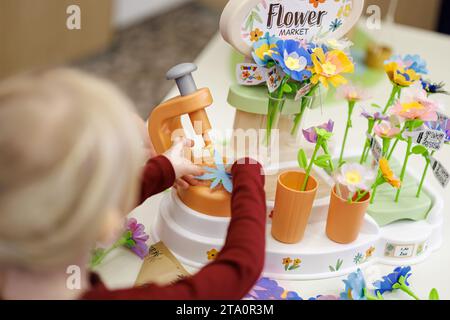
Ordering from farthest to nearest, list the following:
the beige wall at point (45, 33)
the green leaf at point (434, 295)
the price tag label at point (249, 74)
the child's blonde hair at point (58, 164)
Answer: the beige wall at point (45, 33)
the price tag label at point (249, 74)
the green leaf at point (434, 295)
the child's blonde hair at point (58, 164)

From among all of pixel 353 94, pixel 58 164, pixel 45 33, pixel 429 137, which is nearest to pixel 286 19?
pixel 353 94

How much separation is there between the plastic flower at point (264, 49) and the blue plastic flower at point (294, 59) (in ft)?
0.06

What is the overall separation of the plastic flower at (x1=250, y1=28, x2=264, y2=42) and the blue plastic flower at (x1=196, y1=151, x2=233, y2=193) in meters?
0.18

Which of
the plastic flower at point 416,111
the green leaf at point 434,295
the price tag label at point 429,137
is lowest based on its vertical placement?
the green leaf at point 434,295

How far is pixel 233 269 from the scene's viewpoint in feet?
2.20

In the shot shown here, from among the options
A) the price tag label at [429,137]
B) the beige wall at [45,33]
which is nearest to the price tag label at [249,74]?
the price tag label at [429,137]

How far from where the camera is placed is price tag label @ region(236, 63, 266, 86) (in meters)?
0.87

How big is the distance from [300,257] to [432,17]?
94.4 inches

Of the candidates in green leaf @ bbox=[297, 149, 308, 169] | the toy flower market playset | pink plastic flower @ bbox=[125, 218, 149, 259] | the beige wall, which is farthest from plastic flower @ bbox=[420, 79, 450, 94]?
the beige wall

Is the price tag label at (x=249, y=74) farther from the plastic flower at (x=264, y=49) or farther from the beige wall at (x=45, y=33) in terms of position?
the beige wall at (x=45, y=33)

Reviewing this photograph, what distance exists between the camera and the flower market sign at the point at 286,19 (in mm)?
833

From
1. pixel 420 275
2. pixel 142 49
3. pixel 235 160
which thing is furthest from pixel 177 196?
pixel 142 49

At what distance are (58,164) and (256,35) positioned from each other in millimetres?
441
